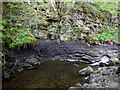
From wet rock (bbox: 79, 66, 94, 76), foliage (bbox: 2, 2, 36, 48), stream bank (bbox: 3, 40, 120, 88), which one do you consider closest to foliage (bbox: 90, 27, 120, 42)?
stream bank (bbox: 3, 40, 120, 88)

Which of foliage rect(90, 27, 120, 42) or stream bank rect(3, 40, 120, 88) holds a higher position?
foliage rect(90, 27, 120, 42)

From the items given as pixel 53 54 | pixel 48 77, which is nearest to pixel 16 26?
pixel 53 54

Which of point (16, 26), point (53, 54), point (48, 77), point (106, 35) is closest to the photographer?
point (48, 77)

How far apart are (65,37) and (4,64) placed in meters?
3.91

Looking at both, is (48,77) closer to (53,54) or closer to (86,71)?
(86,71)

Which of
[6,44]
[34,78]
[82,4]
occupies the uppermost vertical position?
[82,4]

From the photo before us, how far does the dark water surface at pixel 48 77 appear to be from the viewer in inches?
210

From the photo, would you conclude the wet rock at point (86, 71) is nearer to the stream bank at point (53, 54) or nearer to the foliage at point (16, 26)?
the stream bank at point (53, 54)

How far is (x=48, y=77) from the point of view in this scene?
5844 millimetres

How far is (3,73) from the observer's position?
5965 millimetres

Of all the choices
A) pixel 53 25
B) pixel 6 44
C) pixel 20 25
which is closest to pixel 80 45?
pixel 53 25

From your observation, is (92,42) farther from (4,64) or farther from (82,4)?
(4,64)

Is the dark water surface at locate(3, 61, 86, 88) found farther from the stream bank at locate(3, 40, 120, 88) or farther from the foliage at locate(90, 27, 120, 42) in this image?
the foliage at locate(90, 27, 120, 42)

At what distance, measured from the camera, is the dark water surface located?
17.5ft
